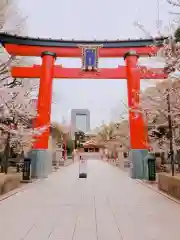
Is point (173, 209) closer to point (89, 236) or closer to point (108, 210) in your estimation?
point (108, 210)

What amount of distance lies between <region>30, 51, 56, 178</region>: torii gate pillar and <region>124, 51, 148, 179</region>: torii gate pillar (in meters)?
5.34

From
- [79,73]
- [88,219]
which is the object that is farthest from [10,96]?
[79,73]

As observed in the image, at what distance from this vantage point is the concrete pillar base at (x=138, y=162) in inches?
559

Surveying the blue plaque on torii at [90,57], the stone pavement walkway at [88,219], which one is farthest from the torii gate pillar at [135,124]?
the stone pavement walkway at [88,219]

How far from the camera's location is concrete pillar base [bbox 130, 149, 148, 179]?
1421 centimetres

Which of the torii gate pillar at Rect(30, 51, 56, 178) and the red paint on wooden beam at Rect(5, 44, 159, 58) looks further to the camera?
the red paint on wooden beam at Rect(5, 44, 159, 58)

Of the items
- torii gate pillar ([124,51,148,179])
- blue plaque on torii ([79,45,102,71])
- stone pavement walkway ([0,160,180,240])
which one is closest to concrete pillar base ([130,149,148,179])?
torii gate pillar ([124,51,148,179])

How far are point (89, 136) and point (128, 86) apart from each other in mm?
59776

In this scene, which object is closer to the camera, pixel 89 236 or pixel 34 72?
pixel 89 236

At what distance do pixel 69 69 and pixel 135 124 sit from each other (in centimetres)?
587

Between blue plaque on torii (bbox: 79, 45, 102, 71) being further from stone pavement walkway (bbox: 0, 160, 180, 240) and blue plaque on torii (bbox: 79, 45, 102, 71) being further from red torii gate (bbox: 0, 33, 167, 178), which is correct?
stone pavement walkway (bbox: 0, 160, 180, 240)

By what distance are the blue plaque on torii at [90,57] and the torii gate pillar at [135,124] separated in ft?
7.22

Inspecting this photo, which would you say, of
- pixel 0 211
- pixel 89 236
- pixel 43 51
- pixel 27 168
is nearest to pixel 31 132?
pixel 27 168

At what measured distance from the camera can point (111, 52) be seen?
642 inches
